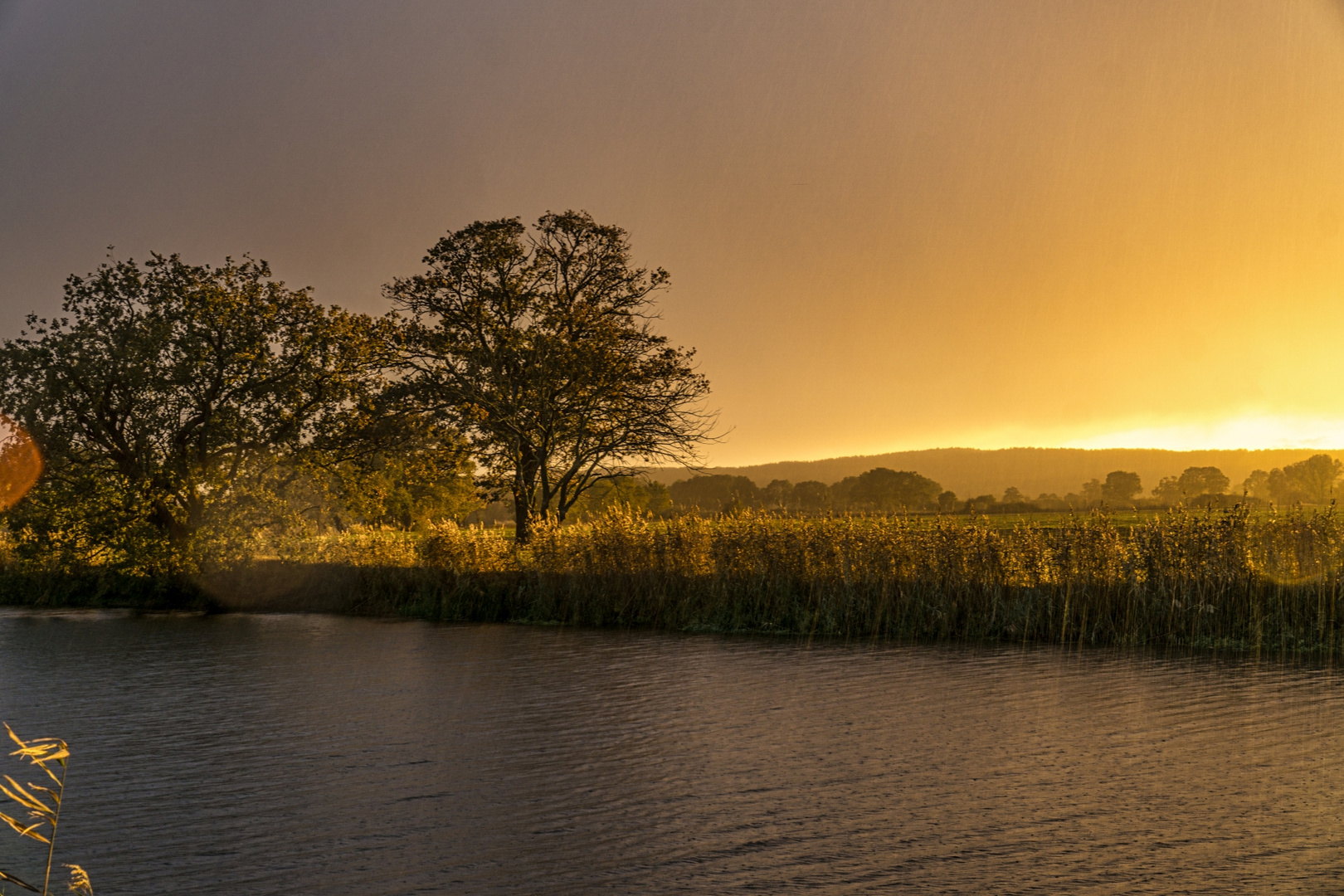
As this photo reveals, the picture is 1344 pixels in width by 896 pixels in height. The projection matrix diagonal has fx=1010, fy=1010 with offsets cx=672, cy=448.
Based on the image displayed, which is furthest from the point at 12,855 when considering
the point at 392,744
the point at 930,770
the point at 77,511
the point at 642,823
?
the point at 77,511

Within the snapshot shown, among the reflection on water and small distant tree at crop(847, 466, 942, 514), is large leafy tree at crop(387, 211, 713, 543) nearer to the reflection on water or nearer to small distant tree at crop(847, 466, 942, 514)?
the reflection on water

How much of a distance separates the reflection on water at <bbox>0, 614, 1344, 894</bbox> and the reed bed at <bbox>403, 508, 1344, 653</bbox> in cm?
206

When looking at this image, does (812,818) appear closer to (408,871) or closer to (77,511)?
(408,871)

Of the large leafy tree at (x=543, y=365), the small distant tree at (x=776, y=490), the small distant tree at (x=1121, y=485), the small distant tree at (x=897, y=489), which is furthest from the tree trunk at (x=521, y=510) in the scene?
the small distant tree at (x=1121, y=485)

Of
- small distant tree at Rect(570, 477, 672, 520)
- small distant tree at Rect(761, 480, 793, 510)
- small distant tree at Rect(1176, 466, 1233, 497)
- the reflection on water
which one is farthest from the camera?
small distant tree at Rect(761, 480, 793, 510)

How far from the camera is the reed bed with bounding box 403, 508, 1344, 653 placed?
1966cm

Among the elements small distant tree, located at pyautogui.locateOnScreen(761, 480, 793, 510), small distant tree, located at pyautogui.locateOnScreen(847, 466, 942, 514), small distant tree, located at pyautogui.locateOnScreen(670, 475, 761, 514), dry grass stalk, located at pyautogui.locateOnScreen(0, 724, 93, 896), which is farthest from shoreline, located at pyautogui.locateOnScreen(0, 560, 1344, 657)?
small distant tree, located at pyautogui.locateOnScreen(670, 475, 761, 514)

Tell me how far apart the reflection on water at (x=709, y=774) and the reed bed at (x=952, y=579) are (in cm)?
206

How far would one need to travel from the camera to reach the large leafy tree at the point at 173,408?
32469mm

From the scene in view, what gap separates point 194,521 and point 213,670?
16247 mm

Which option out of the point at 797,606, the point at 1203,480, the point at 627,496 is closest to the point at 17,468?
the point at 797,606

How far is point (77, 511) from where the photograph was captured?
32438mm

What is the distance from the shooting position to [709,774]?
1081cm

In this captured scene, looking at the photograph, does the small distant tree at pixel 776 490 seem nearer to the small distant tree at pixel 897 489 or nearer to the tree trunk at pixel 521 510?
the small distant tree at pixel 897 489
